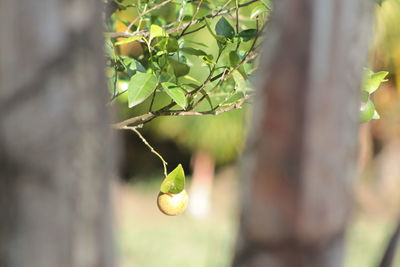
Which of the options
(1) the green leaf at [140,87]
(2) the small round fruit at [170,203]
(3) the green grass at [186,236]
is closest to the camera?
(1) the green leaf at [140,87]

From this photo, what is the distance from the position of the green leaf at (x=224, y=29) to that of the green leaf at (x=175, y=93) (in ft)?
0.30

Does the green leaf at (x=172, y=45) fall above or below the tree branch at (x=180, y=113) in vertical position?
above

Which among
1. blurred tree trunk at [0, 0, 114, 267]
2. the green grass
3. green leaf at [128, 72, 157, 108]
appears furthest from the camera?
the green grass

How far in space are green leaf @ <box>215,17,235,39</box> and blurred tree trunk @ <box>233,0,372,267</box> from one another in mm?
456

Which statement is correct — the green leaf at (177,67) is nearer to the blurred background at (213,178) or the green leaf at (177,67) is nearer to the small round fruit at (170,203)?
the small round fruit at (170,203)

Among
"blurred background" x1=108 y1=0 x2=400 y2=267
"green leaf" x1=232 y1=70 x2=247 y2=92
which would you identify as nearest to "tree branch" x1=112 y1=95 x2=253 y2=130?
"green leaf" x1=232 y1=70 x2=247 y2=92

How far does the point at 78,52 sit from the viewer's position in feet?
1.26

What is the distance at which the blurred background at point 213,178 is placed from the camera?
5.25 metres

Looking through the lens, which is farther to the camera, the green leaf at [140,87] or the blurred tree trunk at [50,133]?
the green leaf at [140,87]

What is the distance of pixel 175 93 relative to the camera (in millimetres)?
823

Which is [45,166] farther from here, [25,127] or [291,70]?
[291,70]

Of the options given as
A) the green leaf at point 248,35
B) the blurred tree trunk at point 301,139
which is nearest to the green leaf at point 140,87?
the green leaf at point 248,35

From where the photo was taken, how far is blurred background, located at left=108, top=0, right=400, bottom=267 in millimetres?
5247

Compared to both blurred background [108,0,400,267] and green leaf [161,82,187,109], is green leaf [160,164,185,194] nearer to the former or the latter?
green leaf [161,82,187,109]
